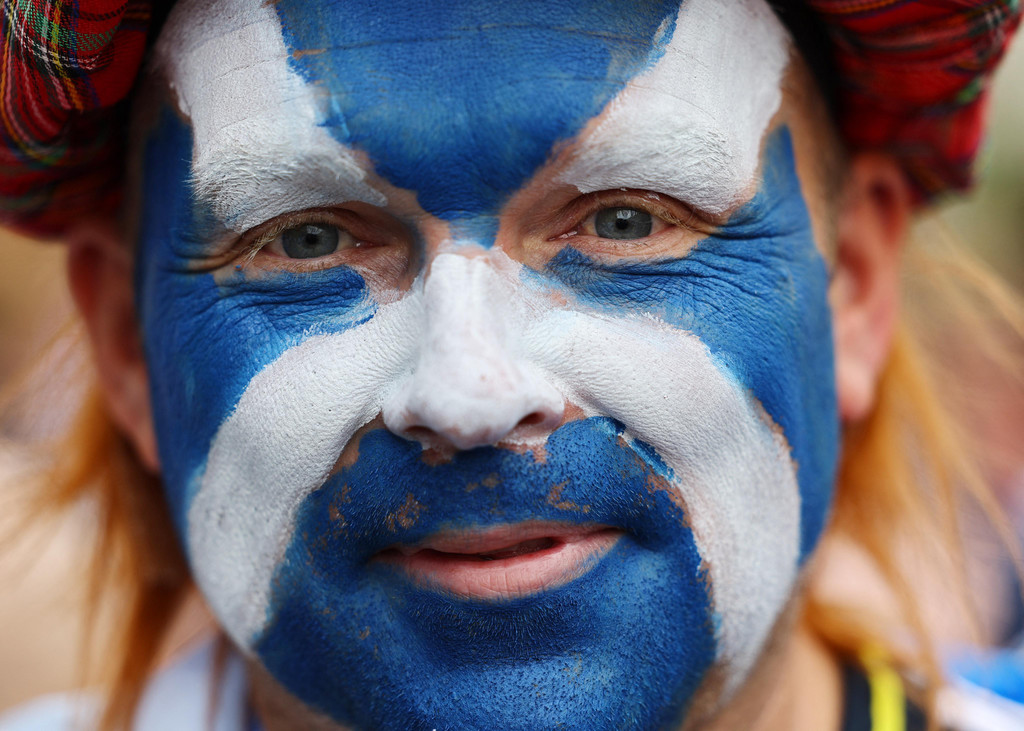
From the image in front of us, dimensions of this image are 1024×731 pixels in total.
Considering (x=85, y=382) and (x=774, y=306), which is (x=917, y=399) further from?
(x=85, y=382)

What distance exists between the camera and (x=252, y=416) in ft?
4.61

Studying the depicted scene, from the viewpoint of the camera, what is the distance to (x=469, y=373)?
4.00 feet

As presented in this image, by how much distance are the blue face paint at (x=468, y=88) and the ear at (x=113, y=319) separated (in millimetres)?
662

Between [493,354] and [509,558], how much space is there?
0.91ft

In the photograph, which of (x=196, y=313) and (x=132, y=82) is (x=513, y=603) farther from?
(x=132, y=82)

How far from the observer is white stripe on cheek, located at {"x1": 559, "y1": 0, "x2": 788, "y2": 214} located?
133 cm

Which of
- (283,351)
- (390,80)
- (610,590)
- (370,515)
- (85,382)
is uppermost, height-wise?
(390,80)

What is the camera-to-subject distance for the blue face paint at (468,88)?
1308 millimetres

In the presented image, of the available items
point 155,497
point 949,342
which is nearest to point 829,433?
A: point 949,342

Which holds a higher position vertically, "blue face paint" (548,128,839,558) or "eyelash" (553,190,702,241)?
"eyelash" (553,190,702,241)

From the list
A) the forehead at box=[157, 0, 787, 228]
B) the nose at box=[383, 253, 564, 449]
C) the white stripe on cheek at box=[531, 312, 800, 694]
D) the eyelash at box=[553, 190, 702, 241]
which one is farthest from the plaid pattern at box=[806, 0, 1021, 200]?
the nose at box=[383, 253, 564, 449]

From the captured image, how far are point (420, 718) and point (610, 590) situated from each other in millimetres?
308

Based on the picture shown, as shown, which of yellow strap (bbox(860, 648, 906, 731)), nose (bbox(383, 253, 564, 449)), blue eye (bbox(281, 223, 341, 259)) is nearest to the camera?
nose (bbox(383, 253, 564, 449))

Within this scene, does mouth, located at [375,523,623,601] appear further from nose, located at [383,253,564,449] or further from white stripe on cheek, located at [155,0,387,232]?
white stripe on cheek, located at [155,0,387,232]
